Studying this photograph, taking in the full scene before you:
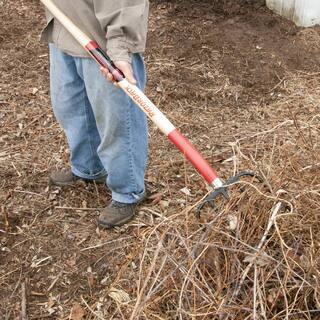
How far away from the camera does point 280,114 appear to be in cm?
374

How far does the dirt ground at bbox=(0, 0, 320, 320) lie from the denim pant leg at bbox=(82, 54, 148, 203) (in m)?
0.25

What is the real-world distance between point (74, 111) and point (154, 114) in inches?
26.7

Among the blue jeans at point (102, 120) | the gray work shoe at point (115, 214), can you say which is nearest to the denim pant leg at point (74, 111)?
the blue jeans at point (102, 120)

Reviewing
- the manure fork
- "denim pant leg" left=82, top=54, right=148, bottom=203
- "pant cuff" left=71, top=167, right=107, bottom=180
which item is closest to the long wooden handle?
the manure fork

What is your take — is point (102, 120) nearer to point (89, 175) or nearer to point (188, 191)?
point (89, 175)

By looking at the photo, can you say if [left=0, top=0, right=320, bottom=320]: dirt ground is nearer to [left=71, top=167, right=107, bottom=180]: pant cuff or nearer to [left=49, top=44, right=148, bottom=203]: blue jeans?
[left=71, top=167, right=107, bottom=180]: pant cuff

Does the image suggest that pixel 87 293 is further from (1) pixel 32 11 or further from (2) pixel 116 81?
(1) pixel 32 11

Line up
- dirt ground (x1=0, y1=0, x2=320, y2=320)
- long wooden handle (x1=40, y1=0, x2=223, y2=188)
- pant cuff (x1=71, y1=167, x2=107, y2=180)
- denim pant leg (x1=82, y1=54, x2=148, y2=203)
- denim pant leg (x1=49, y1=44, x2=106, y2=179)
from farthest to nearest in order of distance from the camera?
pant cuff (x1=71, y1=167, x2=107, y2=180) < denim pant leg (x1=49, y1=44, x2=106, y2=179) < denim pant leg (x1=82, y1=54, x2=148, y2=203) < long wooden handle (x1=40, y1=0, x2=223, y2=188) < dirt ground (x1=0, y1=0, x2=320, y2=320)

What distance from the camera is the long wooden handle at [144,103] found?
2020mm

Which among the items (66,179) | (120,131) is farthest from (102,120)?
(66,179)

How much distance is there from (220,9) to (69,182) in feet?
8.64

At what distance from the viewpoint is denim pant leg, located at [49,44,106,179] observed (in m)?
2.51

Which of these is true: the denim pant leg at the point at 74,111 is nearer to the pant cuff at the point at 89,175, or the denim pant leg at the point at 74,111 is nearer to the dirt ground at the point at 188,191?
the pant cuff at the point at 89,175

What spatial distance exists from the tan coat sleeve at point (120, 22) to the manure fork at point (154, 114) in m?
0.07
